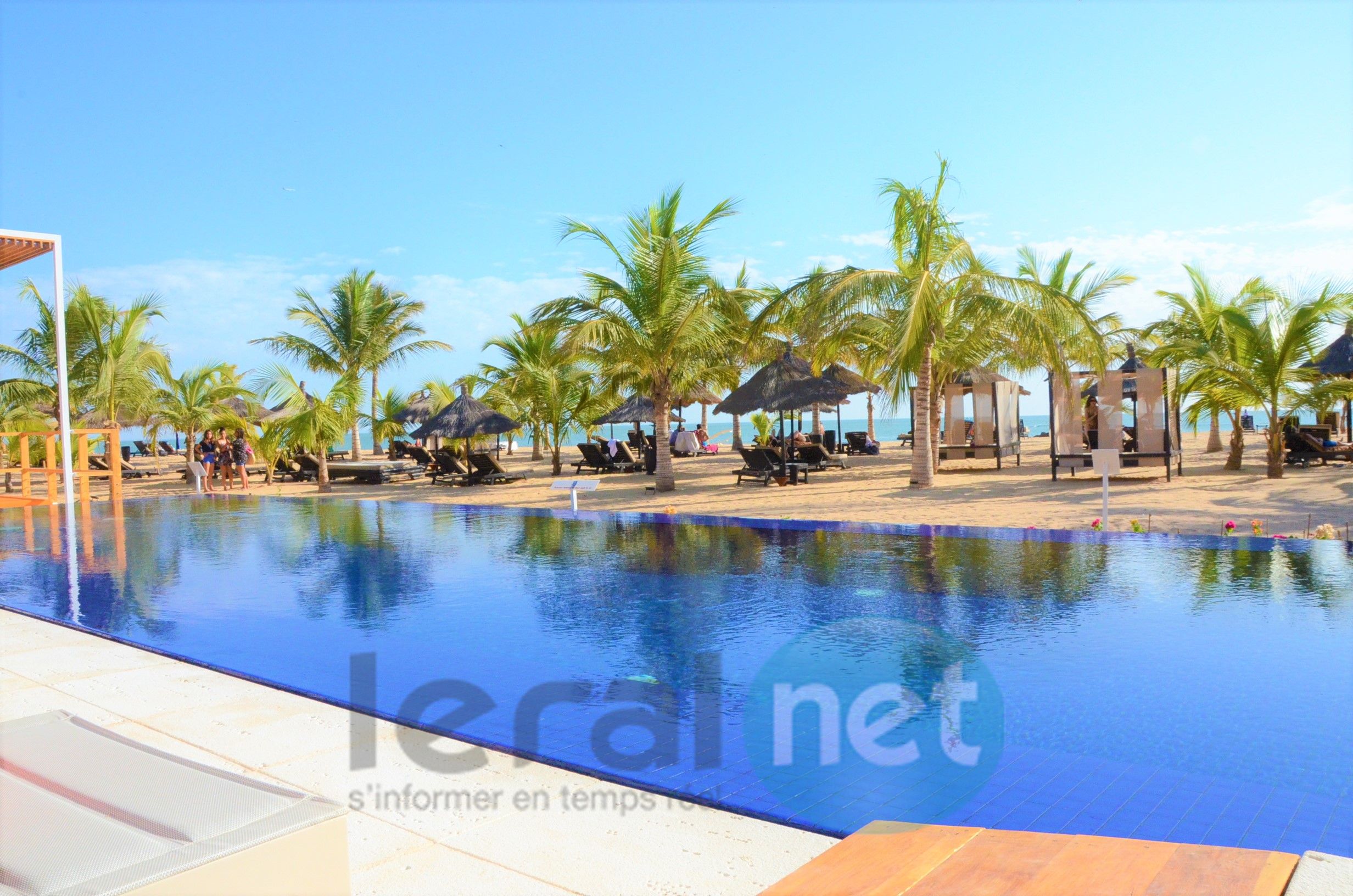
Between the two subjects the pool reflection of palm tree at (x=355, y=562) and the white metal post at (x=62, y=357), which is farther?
the white metal post at (x=62, y=357)

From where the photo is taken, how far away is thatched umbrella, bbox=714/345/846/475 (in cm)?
1627

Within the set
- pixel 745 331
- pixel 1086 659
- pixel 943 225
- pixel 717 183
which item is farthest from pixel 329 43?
pixel 1086 659

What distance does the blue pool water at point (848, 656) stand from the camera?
11.5 feet

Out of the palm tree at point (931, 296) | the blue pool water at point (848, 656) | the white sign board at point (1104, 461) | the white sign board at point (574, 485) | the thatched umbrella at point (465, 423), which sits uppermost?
the palm tree at point (931, 296)

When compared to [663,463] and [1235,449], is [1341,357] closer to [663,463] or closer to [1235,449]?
[1235,449]

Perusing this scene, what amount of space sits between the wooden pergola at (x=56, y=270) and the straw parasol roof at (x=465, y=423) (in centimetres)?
804

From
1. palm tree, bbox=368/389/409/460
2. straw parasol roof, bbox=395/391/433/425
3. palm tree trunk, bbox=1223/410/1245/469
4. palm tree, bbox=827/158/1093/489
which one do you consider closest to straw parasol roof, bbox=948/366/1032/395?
palm tree trunk, bbox=1223/410/1245/469

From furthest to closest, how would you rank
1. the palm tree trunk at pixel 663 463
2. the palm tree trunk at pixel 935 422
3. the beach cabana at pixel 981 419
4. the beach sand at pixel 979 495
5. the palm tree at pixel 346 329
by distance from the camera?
the palm tree at pixel 346 329
the beach cabana at pixel 981 419
the palm tree trunk at pixel 935 422
the palm tree trunk at pixel 663 463
the beach sand at pixel 979 495

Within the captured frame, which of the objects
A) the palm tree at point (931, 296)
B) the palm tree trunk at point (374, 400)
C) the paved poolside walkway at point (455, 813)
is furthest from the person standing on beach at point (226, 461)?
the paved poolside walkway at point (455, 813)

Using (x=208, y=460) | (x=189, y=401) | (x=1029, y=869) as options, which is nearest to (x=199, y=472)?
(x=208, y=460)

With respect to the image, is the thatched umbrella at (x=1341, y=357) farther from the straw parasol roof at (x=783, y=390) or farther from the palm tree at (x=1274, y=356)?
the straw parasol roof at (x=783, y=390)

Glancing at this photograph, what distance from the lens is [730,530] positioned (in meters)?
11.0

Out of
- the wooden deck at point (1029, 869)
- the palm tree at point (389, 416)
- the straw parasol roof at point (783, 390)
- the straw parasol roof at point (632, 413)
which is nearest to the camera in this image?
the wooden deck at point (1029, 869)

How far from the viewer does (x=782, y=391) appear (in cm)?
1638
